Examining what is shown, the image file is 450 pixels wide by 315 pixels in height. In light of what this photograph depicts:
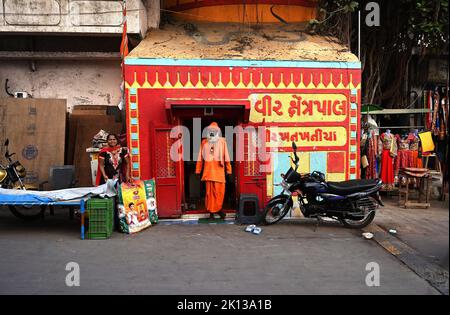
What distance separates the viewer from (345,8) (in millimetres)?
8875

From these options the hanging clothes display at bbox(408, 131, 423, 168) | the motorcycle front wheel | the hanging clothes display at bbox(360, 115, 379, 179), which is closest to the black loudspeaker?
the motorcycle front wheel

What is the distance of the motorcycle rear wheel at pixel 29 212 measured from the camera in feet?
25.0

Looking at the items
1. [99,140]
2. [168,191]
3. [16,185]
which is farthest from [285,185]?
[16,185]

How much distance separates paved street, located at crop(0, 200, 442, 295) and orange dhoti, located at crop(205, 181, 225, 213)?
52cm

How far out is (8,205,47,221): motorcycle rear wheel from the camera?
7.62 metres

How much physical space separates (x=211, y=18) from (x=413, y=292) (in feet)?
23.8

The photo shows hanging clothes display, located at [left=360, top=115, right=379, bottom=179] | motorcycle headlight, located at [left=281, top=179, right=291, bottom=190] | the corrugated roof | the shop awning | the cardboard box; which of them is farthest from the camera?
hanging clothes display, located at [left=360, top=115, right=379, bottom=179]

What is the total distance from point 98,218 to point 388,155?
6761 millimetres

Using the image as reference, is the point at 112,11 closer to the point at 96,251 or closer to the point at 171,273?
the point at 96,251

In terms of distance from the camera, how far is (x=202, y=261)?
5.33 metres

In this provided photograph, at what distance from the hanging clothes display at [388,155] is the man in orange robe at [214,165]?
4223 mm

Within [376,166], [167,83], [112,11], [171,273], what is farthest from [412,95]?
[171,273]

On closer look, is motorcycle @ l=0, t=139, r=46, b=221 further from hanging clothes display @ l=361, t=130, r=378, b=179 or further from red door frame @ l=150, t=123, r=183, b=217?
hanging clothes display @ l=361, t=130, r=378, b=179

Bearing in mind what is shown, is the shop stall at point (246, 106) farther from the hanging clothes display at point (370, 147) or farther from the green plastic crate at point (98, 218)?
the hanging clothes display at point (370, 147)
